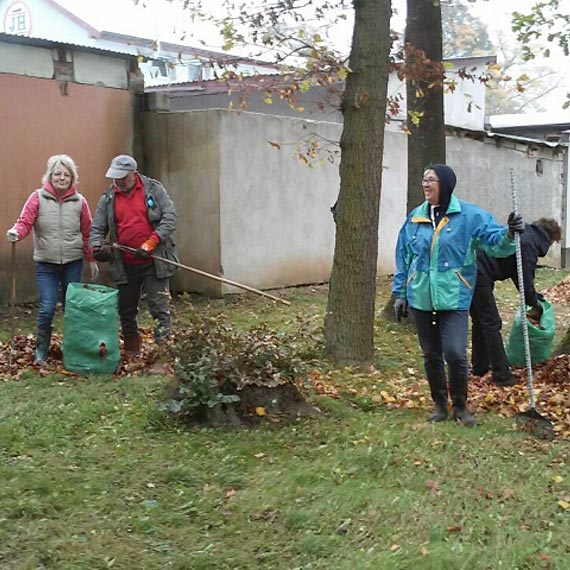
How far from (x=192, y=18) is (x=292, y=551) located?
702cm

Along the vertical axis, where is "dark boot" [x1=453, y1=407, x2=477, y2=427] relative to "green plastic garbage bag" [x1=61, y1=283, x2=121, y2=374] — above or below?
below

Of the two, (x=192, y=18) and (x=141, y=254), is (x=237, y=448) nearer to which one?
(x=141, y=254)

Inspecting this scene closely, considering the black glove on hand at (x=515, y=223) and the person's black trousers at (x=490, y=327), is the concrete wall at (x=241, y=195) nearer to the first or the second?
the person's black trousers at (x=490, y=327)

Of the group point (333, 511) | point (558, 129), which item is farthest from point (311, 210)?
point (558, 129)

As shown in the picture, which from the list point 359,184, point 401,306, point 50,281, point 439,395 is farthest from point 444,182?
point 50,281

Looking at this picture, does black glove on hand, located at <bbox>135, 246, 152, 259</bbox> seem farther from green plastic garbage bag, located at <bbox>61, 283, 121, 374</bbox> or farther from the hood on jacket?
the hood on jacket

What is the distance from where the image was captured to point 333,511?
4.48 m

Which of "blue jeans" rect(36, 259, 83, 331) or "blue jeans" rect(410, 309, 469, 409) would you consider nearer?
"blue jeans" rect(410, 309, 469, 409)

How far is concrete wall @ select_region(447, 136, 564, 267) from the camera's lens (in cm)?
1858

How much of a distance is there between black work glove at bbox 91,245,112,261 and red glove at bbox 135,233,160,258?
24 centimetres

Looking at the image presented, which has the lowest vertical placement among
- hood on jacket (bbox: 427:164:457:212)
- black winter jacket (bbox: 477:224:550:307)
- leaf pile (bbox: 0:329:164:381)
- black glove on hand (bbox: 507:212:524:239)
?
leaf pile (bbox: 0:329:164:381)

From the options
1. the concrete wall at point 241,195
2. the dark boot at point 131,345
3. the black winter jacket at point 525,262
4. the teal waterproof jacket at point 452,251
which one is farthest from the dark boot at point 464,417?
the concrete wall at point 241,195

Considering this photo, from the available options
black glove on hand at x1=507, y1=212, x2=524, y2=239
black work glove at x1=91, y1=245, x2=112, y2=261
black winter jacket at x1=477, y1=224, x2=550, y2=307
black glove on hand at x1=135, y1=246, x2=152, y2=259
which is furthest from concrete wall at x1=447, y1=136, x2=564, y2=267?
black glove on hand at x1=507, y1=212, x2=524, y2=239

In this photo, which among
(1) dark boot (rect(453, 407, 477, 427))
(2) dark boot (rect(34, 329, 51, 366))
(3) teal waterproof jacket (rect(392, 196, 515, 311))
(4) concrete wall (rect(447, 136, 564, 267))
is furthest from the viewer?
(4) concrete wall (rect(447, 136, 564, 267))
